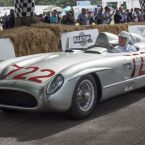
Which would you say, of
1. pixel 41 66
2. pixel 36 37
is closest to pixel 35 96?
pixel 41 66

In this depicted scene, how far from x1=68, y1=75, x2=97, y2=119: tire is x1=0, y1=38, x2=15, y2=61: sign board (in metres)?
5.07

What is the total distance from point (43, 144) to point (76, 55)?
6.75 feet

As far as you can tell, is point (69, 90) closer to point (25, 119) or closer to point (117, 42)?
point (25, 119)

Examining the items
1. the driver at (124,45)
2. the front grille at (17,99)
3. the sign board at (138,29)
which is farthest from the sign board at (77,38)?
the front grille at (17,99)

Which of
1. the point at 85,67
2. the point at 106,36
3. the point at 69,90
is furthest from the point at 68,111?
the point at 106,36

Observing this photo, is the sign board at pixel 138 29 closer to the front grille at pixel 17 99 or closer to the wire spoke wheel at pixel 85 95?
the wire spoke wheel at pixel 85 95

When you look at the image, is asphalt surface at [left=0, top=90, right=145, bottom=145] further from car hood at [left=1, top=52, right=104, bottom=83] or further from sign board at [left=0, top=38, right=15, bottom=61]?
sign board at [left=0, top=38, right=15, bottom=61]

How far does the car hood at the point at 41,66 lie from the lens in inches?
212

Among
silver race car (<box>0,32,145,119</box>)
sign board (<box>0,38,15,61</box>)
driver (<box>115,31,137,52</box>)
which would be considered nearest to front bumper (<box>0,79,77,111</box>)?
silver race car (<box>0,32,145,119</box>)

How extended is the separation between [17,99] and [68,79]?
755 millimetres

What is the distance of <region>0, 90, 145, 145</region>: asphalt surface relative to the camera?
4594mm

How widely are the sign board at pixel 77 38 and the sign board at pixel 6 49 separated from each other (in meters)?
2.27

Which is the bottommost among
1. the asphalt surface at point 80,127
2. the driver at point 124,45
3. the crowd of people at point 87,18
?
the asphalt surface at point 80,127

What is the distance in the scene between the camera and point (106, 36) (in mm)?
7359
